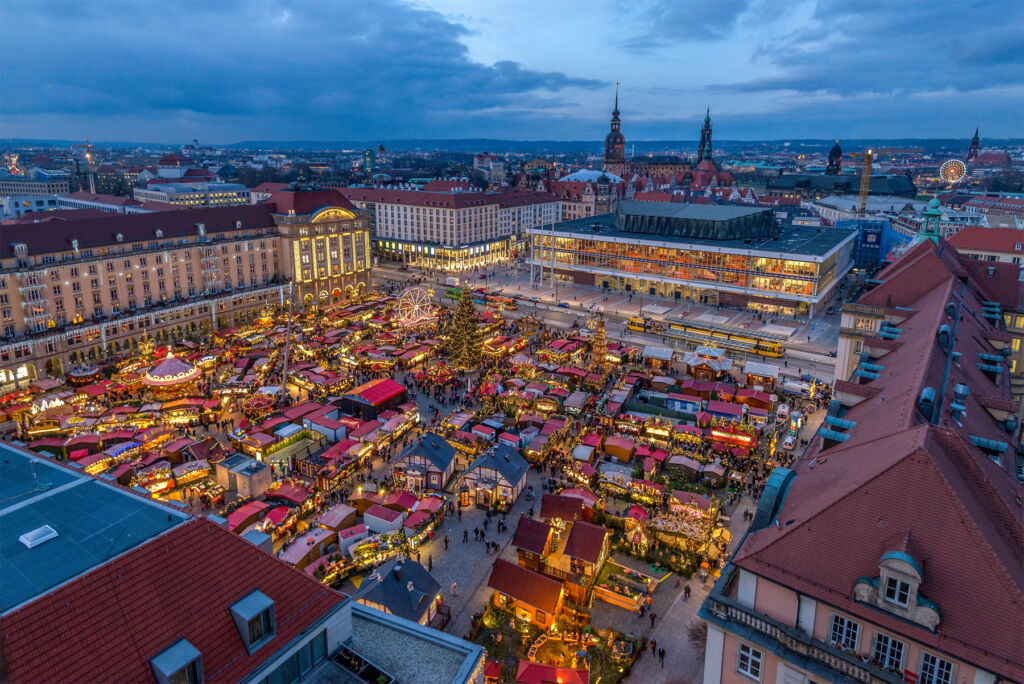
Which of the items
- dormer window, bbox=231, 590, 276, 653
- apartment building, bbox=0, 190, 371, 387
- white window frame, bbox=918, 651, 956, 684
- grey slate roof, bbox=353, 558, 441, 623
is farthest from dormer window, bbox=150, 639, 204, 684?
apartment building, bbox=0, 190, 371, 387

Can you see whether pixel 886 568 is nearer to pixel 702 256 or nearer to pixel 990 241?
pixel 990 241

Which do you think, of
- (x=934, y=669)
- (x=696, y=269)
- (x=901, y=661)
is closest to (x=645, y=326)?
(x=696, y=269)

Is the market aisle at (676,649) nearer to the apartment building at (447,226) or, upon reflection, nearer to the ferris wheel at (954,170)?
the apartment building at (447,226)

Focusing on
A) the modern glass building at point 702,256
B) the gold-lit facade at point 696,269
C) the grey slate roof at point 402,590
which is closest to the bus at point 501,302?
the modern glass building at point 702,256

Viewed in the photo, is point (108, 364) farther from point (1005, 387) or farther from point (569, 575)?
point (1005, 387)

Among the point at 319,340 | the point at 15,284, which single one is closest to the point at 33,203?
the point at 15,284

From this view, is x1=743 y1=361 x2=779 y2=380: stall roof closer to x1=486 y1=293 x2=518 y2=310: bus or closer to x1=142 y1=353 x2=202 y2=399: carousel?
x1=486 y1=293 x2=518 y2=310: bus
